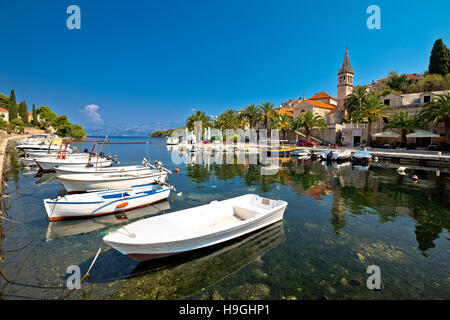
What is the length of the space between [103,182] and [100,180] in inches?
10.6

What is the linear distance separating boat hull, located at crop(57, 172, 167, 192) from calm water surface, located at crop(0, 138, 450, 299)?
6.51 ft

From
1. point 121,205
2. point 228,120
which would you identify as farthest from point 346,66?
point 121,205

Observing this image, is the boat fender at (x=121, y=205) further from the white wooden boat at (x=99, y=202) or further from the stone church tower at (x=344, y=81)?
the stone church tower at (x=344, y=81)

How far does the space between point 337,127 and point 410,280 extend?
55543mm

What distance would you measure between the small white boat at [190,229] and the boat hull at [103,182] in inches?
265

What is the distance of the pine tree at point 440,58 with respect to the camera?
53406mm

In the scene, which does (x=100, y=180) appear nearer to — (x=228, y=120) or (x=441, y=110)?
(x=441, y=110)

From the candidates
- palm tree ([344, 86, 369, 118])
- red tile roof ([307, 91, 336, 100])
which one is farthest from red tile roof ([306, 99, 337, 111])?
palm tree ([344, 86, 369, 118])

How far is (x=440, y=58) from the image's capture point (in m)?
54.0

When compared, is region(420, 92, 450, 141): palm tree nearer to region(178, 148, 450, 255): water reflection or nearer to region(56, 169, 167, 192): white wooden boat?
region(178, 148, 450, 255): water reflection

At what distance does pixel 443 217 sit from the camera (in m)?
11.8

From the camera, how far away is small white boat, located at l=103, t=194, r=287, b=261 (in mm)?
6531
